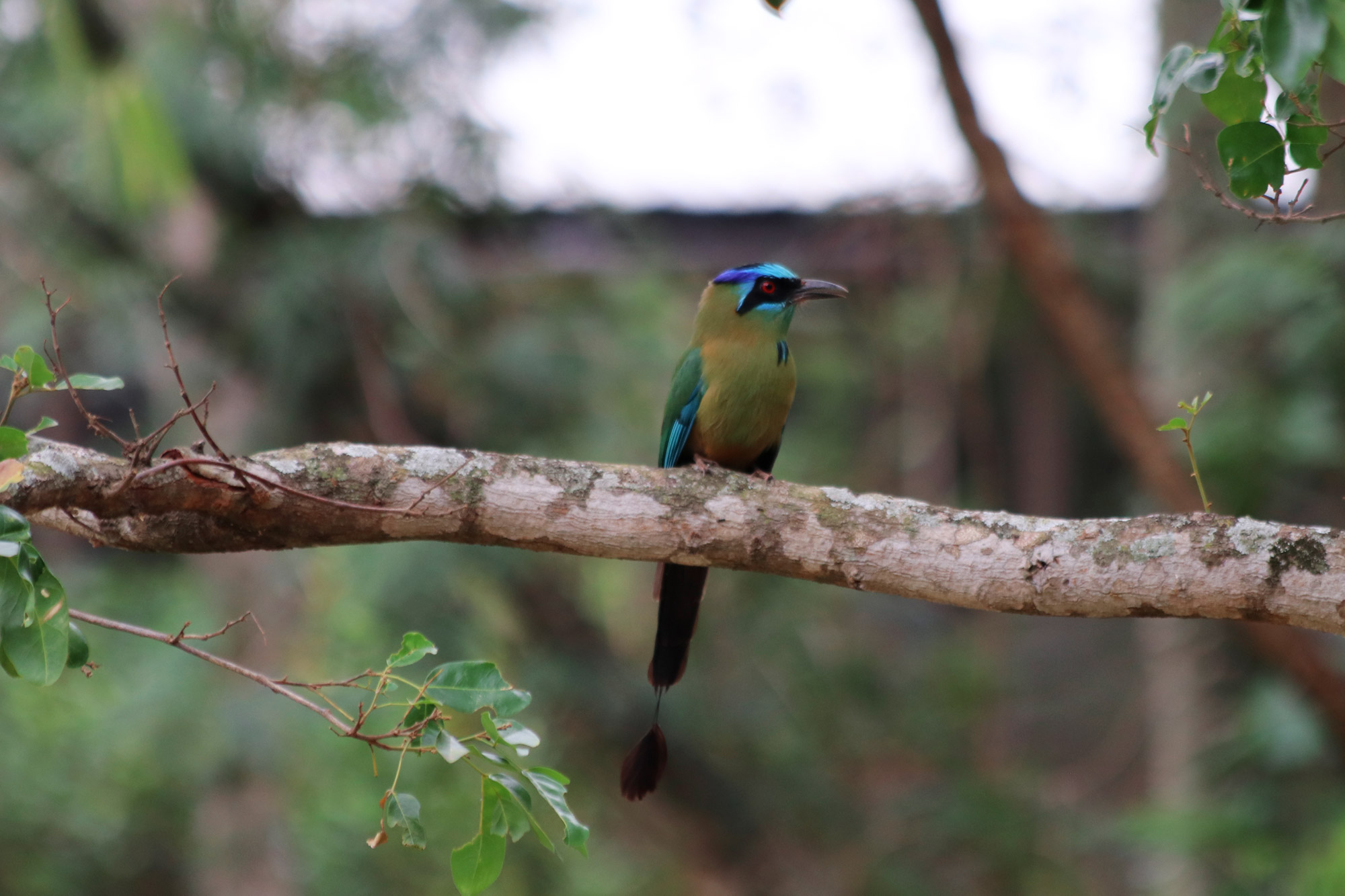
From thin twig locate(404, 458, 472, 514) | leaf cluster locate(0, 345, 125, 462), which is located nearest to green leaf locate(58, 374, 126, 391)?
leaf cluster locate(0, 345, 125, 462)

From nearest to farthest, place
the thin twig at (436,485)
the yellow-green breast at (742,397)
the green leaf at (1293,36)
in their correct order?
the green leaf at (1293,36) → the thin twig at (436,485) → the yellow-green breast at (742,397)

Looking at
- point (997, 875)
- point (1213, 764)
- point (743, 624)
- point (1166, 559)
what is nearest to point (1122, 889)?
point (997, 875)

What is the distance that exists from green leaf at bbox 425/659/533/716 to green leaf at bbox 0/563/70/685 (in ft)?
1.50

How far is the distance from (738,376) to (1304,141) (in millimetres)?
1608

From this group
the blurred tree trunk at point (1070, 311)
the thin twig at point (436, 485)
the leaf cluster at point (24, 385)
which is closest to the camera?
the leaf cluster at point (24, 385)

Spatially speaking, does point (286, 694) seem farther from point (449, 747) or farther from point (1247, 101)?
point (1247, 101)

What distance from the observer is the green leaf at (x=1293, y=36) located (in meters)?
1.19

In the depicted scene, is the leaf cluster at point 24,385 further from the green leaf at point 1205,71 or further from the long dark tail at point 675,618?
the green leaf at point 1205,71

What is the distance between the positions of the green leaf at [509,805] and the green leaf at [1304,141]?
1.34m

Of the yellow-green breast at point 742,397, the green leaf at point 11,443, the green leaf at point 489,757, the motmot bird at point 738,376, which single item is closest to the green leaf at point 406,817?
the green leaf at point 489,757

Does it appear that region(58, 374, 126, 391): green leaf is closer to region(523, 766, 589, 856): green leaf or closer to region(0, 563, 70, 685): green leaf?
region(0, 563, 70, 685): green leaf

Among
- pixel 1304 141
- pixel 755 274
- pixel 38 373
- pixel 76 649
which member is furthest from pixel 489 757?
pixel 755 274

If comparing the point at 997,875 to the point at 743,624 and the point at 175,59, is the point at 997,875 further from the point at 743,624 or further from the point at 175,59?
the point at 175,59

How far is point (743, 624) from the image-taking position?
518cm
